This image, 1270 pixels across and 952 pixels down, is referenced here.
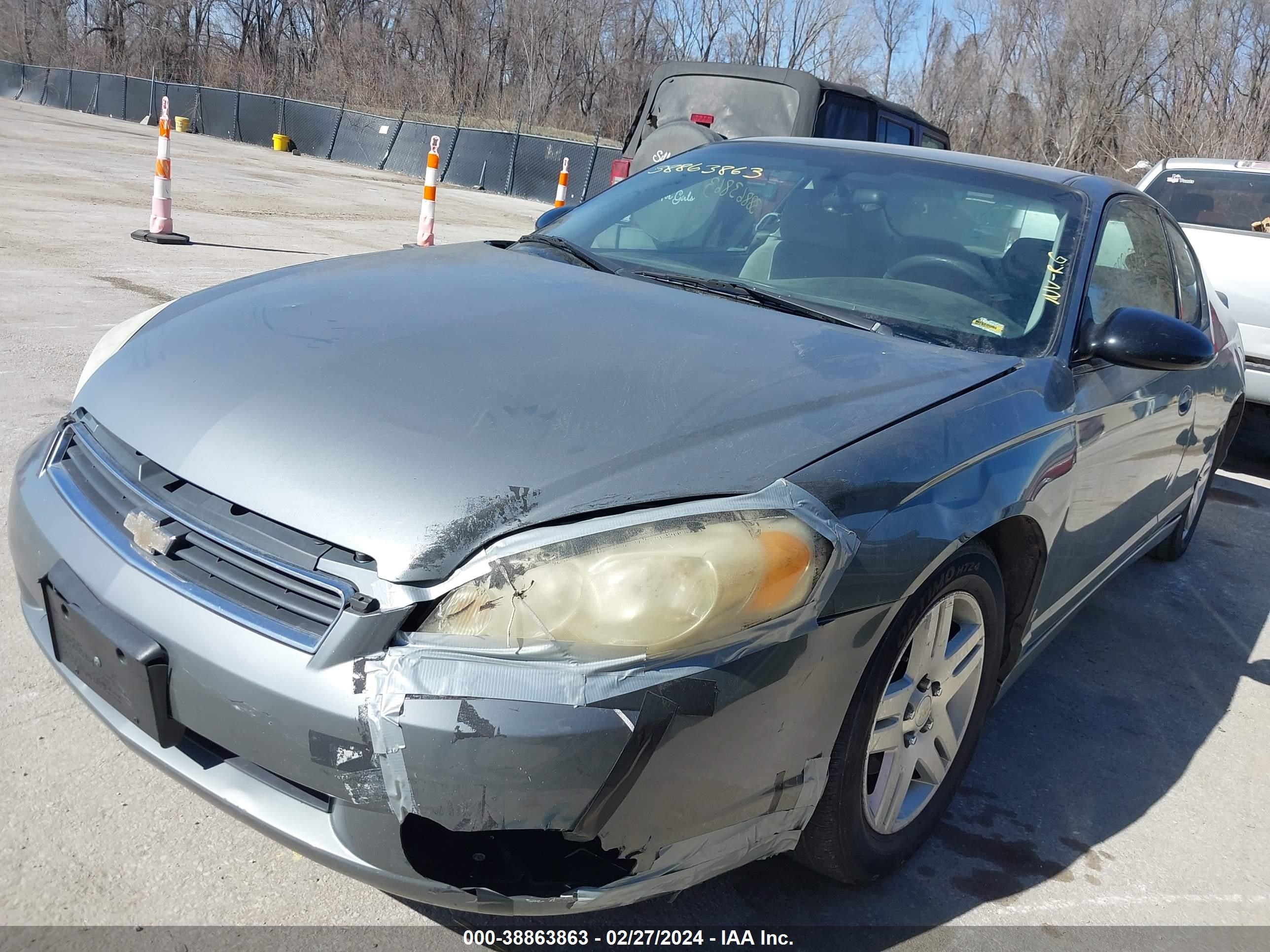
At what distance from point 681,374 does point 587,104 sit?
49078 millimetres

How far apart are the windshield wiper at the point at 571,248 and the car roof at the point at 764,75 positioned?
7012 mm

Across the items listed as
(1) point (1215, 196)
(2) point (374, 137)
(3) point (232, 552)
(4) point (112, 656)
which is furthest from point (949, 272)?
(2) point (374, 137)

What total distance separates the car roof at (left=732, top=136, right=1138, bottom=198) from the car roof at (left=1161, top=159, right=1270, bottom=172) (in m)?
5.42

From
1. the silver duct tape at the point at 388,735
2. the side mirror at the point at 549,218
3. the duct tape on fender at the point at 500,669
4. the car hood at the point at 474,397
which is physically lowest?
the silver duct tape at the point at 388,735

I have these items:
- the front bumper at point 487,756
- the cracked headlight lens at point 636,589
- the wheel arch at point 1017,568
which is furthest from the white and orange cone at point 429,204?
the cracked headlight lens at point 636,589

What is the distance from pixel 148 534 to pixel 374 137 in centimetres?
2588

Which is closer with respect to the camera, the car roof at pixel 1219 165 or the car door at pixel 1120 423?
the car door at pixel 1120 423

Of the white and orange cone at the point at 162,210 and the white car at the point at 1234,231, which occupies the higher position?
the white car at the point at 1234,231

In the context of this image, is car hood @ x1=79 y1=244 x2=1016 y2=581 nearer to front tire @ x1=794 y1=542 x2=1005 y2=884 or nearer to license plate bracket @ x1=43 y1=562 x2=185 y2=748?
license plate bracket @ x1=43 y1=562 x2=185 y2=748

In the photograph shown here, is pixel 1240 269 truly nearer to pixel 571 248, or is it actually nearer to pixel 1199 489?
pixel 1199 489

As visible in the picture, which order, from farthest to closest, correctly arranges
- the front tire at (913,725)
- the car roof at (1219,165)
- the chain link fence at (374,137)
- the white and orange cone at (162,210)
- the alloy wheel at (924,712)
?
the chain link fence at (374,137) → the white and orange cone at (162,210) → the car roof at (1219,165) → the alloy wheel at (924,712) → the front tire at (913,725)

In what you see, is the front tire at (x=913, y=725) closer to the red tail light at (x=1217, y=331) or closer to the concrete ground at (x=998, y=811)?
the concrete ground at (x=998, y=811)

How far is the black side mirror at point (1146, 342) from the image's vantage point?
8.89 ft

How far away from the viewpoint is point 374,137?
25.8m
